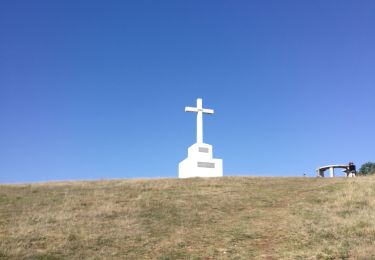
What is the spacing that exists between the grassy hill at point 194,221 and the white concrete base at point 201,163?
571cm

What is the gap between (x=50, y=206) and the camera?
2095 centimetres

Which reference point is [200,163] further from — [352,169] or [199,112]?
[352,169]

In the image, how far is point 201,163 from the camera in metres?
32.1

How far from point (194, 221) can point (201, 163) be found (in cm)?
1445

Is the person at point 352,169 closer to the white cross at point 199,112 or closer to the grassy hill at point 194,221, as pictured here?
the grassy hill at point 194,221

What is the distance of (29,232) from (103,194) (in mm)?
7206

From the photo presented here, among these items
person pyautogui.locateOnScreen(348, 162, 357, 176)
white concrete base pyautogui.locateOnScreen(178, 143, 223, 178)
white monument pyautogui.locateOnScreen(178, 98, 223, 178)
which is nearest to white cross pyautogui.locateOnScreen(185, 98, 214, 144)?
white monument pyautogui.locateOnScreen(178, 98, 223, 178)

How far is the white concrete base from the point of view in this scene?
31.8 meters

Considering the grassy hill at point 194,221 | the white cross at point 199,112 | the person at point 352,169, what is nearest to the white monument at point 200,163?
the white cross at point 199,112

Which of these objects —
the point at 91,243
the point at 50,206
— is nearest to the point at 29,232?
the point at 91,243

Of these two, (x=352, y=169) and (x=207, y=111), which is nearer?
(x=352, y=169)

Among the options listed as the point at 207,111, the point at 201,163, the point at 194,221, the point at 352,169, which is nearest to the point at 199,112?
the point at 207,111

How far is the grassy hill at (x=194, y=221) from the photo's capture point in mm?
14305

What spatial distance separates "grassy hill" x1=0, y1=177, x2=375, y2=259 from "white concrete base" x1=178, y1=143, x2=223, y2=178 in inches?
225
